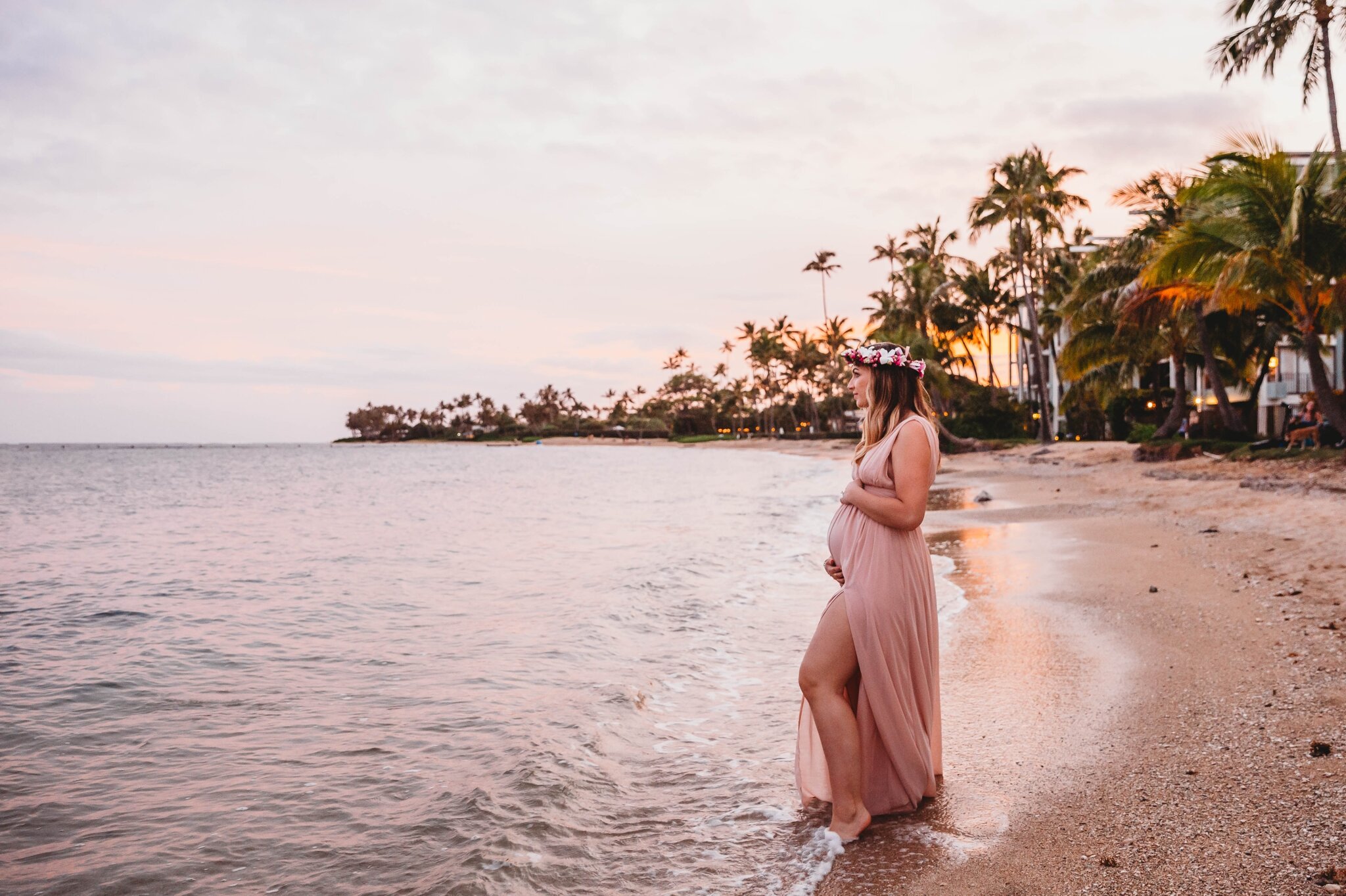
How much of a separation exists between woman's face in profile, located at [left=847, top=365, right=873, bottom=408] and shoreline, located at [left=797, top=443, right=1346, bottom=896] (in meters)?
1.64

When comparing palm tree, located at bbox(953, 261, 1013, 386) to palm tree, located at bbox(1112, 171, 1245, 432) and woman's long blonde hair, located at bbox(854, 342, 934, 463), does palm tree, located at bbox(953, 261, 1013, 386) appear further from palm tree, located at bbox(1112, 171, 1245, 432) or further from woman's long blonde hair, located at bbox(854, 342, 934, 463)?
woman's long blonde hair, located at bbox(854, 342, 934, 463)

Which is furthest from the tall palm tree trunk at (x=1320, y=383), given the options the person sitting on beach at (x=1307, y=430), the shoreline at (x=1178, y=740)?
the shoreline at (x=1178, y=740)

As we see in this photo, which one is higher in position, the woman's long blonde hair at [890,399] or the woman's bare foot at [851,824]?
the woman's long blonde hair at [890,399]

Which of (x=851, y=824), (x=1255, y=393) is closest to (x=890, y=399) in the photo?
(x=851, y=824)

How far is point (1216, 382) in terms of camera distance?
25.1m

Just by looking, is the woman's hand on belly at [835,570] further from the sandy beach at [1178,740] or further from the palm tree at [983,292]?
the palm tree at [983,292]

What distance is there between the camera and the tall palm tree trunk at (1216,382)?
2478cm

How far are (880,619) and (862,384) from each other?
87 cm

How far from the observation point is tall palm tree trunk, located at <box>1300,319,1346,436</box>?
1733 cm

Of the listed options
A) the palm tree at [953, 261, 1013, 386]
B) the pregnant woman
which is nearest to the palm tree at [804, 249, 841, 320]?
the palm tree at [953, 261, 1013, 386]

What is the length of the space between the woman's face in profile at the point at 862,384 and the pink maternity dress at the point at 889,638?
7.6 inches

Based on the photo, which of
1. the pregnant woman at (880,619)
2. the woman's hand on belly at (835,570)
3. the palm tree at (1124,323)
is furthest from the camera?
the palm tree at (1124,323)

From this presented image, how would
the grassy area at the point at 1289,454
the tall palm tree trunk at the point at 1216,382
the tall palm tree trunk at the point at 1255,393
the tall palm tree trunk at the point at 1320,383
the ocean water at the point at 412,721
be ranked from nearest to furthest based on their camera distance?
the ocean water at the point at 412,721 → the grassy area at the point at 1289,454 → the tall palm tree trunk at the point at 1320,383 → the tall palm tree trunk at the point at 1216,382 → the tall palm tree trunk at the point at 1255,393

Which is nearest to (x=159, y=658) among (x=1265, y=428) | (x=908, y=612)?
(x=908, y=612)
